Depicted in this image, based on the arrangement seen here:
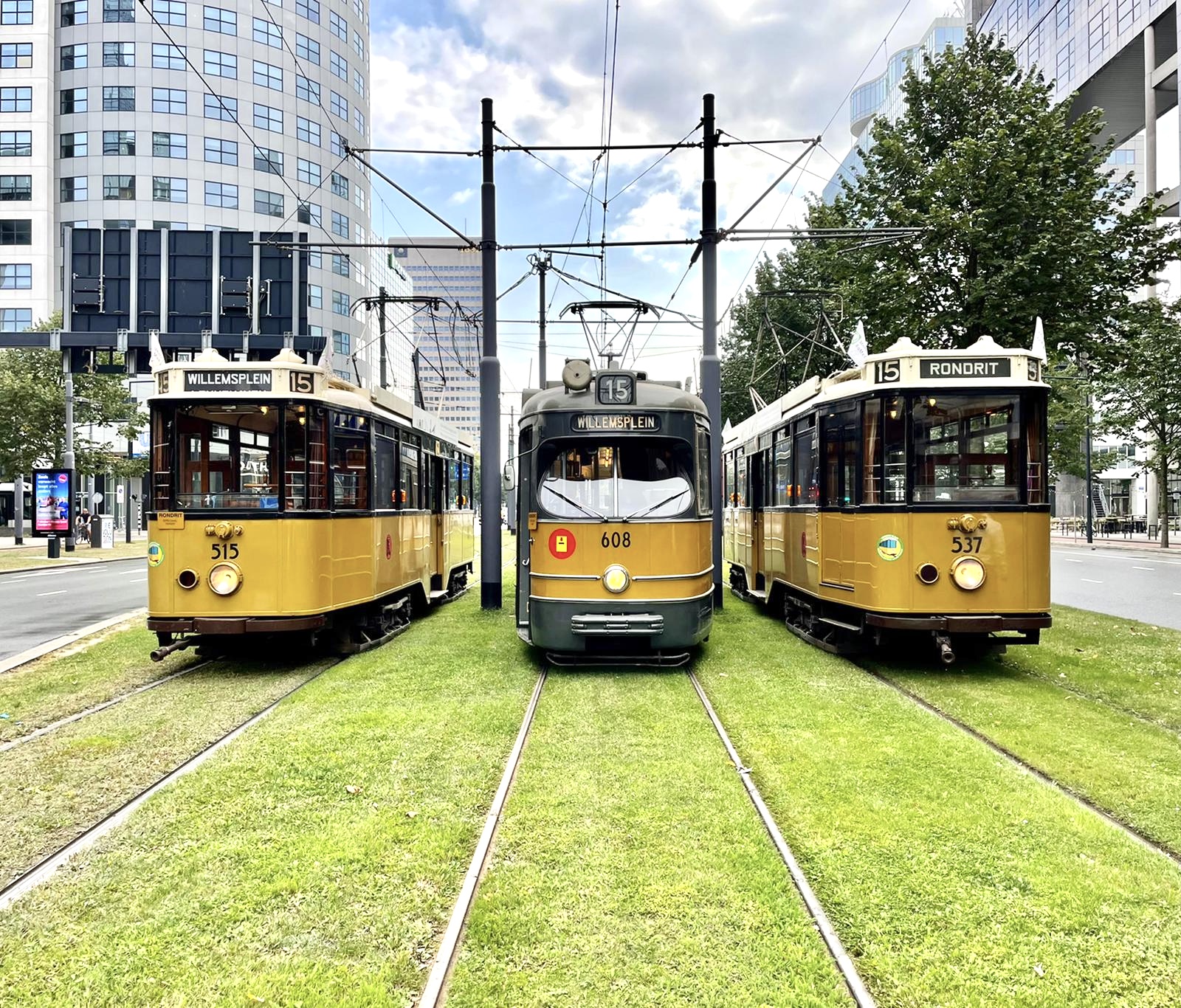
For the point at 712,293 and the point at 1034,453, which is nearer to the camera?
the point at 1034,453

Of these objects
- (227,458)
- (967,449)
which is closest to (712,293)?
(967,449)

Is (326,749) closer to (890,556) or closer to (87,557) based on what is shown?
Answer: (890,556)

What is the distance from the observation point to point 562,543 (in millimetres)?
9047

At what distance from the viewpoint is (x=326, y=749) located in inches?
238

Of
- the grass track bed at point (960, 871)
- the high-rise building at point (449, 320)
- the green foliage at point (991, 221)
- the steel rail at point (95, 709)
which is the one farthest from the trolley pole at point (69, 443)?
the grass track bed at point (960, 871)

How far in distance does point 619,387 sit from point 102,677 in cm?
661

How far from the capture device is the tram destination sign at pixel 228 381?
8.95 meters

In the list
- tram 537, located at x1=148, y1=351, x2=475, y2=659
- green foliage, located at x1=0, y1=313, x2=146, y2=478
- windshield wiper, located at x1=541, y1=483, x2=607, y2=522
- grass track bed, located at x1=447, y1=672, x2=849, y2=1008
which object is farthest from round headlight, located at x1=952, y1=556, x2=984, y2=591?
green foliage, located at x1=0, y1=313, x2=146, y2=478

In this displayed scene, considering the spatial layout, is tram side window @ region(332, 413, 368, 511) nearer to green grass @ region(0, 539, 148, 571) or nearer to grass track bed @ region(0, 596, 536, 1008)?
grass track bed @ region(0, 596, 536, 1008)

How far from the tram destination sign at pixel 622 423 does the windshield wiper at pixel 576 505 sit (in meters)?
0.77

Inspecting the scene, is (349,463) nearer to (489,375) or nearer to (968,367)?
(489,375)

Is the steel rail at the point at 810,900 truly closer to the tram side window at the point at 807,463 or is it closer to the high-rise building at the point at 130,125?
the tram side window at the point at 807,463

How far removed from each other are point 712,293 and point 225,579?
9.06 meters

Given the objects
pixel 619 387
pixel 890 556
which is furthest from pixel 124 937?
pixel 890 556
